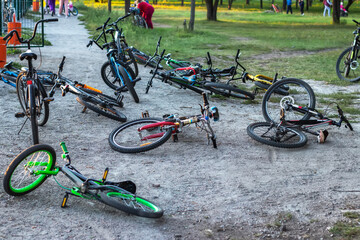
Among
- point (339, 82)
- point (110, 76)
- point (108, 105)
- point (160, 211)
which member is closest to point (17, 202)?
point (160, 211)

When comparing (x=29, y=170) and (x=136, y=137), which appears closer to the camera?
(x=29, y=170)

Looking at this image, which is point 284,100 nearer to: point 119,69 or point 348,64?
point 119,69

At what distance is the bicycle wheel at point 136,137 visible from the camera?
6.06 metres

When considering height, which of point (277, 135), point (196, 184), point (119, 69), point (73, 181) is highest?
point (119, 69)

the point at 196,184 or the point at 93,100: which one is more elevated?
the point at 93,100

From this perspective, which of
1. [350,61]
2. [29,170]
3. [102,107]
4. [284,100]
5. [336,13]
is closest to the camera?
[29,170]

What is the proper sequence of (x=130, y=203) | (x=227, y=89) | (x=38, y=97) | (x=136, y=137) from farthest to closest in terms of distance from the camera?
(x=227, y=89) < (x=136, y=137) < (x=38, y=97) < (x=130, y=203)

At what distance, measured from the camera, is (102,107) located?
736cm

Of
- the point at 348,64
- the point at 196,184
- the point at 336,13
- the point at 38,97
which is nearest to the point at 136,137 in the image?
the point at 38,97

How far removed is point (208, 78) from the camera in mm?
10109

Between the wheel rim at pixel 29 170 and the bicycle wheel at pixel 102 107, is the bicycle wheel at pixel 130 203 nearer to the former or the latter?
the wheel rim at pixel 29 170

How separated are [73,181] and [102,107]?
2.84 meters

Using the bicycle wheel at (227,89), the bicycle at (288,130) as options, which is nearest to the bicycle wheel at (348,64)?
the bicycle wheel at (227,89)

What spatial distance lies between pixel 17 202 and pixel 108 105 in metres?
2.94
